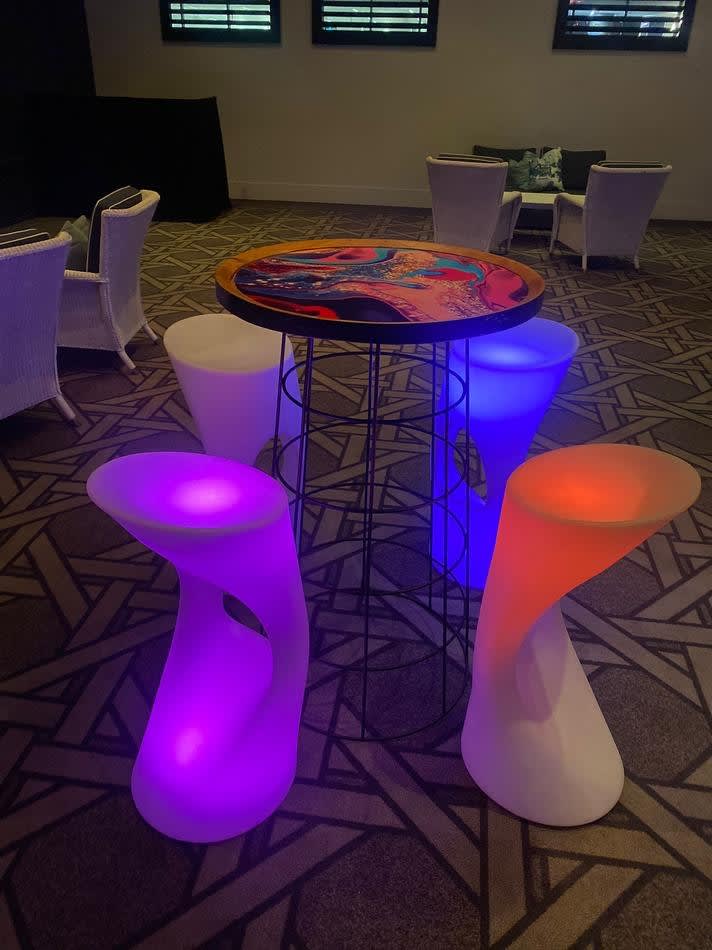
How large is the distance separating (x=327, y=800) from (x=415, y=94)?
23.5ft

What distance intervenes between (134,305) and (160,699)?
2.69 meters

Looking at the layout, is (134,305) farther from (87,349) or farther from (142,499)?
(142,499)

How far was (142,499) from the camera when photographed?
3.85 ft

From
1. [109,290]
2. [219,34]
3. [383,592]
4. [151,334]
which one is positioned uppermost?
[219,34]

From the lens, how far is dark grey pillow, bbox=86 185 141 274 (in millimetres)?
3045

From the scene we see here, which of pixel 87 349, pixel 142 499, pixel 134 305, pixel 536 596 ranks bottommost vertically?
pixel 87 349

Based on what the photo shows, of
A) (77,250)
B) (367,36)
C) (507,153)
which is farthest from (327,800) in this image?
(367,36)

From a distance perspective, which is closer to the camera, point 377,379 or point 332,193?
point 377,379

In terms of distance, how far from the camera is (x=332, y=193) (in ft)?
24.8

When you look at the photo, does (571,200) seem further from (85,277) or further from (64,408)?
(64,408)

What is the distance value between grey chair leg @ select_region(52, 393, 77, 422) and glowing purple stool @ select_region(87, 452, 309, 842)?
179 centimetres

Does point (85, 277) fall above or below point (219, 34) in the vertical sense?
below

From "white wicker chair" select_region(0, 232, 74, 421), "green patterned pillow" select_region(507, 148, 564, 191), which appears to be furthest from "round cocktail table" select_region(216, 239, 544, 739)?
"green patterned pillow" select_region(507, 148, 564, 191)

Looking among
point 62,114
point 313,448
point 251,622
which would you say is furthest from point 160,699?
point 62,114
